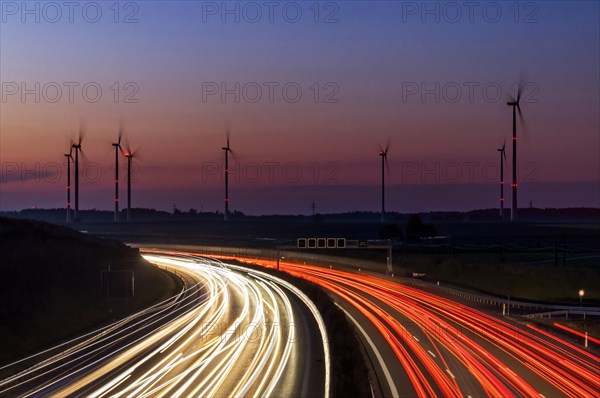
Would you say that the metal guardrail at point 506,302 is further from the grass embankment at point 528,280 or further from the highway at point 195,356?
the highway at point 195,356

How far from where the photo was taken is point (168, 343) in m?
55.1

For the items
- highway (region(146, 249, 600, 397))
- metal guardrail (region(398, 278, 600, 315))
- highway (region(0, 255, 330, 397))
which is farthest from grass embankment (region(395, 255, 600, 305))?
highway (region(0, 255, 330, 397))

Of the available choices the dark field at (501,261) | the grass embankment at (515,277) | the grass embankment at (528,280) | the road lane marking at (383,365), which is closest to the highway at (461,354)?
the road lane marking at (383,365)

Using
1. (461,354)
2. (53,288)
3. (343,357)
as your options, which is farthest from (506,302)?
(53,288)

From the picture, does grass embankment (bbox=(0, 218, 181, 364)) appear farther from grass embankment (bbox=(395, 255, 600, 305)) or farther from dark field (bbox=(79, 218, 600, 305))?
dark field (bbox=(79, 218, 600, 305))

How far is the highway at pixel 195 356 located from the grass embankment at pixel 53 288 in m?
3.86

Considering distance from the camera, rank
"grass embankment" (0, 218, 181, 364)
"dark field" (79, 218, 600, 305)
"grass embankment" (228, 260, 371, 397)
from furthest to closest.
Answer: "dark field" (79, 218, 600, 305) < "grass embankment" (0, 218, 181, 364) < "grass embankment" (228, 260, 371, 397)

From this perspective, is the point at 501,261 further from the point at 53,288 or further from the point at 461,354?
the point at 461,354

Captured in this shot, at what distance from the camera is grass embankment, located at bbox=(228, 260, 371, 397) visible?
121 feet

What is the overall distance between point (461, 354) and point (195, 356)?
53.0 feet

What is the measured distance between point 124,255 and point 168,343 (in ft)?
199

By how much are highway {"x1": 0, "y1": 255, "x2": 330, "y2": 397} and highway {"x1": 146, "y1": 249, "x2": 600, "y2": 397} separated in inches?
161

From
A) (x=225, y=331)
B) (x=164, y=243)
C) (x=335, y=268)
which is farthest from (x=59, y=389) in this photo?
(x=164, y=243)

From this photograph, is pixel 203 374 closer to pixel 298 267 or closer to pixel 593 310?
pixel 593 310
